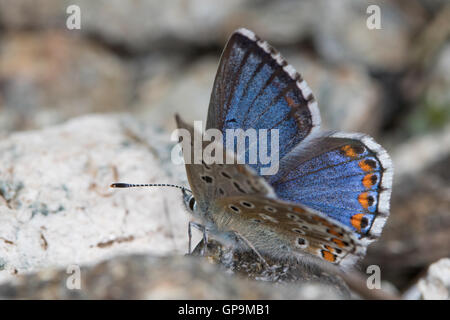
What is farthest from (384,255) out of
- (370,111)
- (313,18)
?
(313,18)

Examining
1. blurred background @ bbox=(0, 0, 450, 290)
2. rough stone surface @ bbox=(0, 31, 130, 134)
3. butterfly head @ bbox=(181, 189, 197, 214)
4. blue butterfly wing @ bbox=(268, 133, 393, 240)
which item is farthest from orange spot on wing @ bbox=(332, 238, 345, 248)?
rough stone surface @ bbox=(0, 31, 130, 134)

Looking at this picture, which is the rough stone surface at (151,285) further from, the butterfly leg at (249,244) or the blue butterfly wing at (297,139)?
the blue butterfly wing at (297,139)

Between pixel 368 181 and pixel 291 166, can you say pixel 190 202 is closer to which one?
pixel 291 166

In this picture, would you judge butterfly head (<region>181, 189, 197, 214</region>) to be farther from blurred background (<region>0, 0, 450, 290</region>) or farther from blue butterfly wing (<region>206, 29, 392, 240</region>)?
blurred background (<region>0, 0, 450, 290</region>)

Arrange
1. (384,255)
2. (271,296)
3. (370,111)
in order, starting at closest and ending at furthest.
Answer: (271,296) → (384,255) → (370,111)

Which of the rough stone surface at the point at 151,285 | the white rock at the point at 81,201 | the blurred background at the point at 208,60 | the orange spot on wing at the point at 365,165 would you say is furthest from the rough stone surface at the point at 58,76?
the rough stone surface at the point at 151,285

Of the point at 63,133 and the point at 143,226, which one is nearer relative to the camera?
the point at 143,226
